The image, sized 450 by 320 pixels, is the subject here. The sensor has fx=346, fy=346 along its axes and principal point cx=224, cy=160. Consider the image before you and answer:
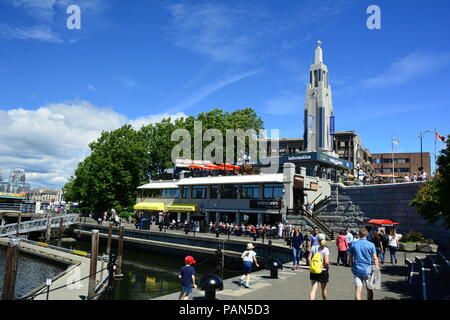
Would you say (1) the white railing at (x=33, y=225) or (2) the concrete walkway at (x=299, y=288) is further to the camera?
(1) the white railing at (x=33, y=225)

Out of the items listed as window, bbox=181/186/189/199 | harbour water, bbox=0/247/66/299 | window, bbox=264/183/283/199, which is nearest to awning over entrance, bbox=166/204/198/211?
window, bbox=181/186/189/199

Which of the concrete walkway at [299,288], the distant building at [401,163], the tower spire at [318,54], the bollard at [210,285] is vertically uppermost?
the tower spire at [318,54]

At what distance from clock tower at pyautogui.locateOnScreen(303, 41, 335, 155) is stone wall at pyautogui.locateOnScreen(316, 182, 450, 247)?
1622 centimetres

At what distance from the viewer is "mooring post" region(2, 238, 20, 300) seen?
12.8 metres

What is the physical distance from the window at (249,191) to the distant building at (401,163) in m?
67.7

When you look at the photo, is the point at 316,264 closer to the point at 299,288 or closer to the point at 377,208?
the point at 299,288

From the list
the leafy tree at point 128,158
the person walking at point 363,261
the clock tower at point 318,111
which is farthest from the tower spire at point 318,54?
the person walking at point 363,261

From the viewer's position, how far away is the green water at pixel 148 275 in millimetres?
19047

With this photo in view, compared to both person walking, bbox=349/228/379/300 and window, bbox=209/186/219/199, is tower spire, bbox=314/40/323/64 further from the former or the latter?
person walking, bbox=349/228/379/300

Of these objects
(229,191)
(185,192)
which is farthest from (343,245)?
(185,192)

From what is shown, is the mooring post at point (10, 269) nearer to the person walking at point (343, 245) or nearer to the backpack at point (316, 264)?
the backpack at point (316, 264)

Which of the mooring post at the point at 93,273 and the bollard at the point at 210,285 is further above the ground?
the bollard at the point at 210,285

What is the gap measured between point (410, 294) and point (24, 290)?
19.0 m
